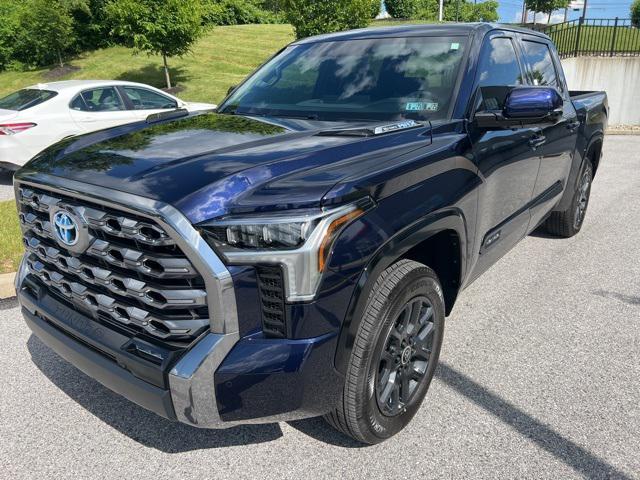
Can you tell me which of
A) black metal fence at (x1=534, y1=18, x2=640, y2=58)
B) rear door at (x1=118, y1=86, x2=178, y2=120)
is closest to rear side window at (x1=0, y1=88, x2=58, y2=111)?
rear door at (x1=118, y1=86, x2=178, y2=120)

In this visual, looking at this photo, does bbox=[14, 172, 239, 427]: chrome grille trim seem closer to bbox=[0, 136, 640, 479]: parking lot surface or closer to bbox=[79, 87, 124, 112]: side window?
bbox=[0, 136, 640, 479]: parking lot surface

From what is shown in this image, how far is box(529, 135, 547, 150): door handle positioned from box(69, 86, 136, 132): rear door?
671cm

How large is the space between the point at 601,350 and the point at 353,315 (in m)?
2.19

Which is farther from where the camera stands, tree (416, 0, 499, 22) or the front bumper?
tree (416, 0, 499, 22)

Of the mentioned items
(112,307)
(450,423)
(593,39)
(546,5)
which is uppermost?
(112,307)

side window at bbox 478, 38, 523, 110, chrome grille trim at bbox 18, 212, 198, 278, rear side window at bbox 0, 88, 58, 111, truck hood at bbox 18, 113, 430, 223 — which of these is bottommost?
rear side window at bbox 0, 88, 58, 111

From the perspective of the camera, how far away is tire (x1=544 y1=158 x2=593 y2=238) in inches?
210

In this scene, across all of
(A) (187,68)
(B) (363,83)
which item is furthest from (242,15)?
(B) (363,83)

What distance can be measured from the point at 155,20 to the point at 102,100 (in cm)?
1012

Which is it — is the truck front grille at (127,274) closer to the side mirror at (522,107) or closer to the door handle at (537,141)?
the side mirror at (522,107)

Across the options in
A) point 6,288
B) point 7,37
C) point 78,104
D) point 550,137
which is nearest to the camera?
point 550,137

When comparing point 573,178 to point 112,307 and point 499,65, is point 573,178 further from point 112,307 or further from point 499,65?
point 112,307

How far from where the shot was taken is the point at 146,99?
9602 millimetres

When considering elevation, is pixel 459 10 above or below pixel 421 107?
below
